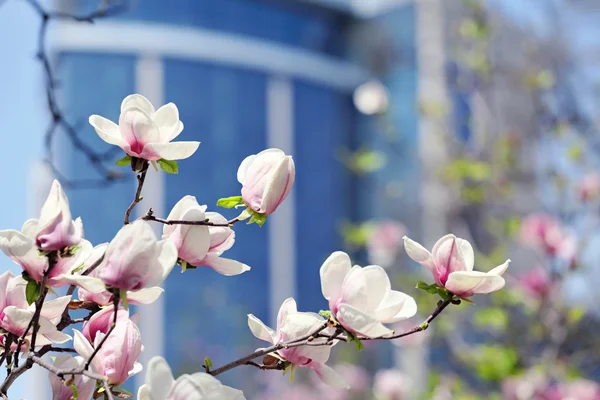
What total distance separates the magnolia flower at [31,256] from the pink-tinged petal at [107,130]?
0.08 metres

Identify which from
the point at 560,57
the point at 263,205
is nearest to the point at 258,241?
the point at 560,57

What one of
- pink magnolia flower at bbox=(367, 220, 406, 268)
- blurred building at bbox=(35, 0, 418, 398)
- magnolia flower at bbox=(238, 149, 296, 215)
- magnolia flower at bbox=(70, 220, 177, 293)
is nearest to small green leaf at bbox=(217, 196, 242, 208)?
magnolia flower at bbox=(238, 149, 296, 215)

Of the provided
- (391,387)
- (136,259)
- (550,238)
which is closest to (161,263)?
(136,259)

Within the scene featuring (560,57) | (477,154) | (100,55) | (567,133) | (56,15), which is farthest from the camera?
(100,55)

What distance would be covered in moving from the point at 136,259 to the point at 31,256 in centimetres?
7

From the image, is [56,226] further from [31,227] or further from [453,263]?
[453,263]

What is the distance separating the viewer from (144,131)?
1.59 ft

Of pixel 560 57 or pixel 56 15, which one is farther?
pixel 560 57

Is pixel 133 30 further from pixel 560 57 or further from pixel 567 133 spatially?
pixel 567 133

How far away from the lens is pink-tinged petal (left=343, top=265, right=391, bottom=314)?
1.44ft

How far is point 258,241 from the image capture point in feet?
20.6

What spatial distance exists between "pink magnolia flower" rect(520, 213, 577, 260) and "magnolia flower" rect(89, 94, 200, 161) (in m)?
1.28

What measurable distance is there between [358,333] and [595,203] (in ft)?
4.99

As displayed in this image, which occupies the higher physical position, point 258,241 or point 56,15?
point 56,15
